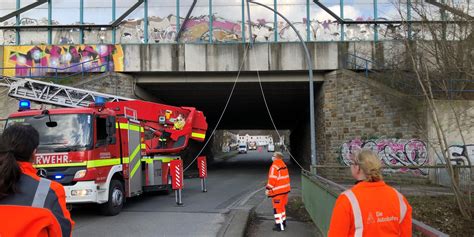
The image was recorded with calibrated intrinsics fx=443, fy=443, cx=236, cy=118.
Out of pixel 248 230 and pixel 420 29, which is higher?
pixel 420 29

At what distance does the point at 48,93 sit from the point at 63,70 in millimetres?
7842

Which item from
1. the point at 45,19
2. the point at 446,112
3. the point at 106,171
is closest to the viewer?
the point at 106,171

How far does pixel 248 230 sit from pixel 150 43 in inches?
648

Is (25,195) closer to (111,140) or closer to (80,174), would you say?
(80,174)

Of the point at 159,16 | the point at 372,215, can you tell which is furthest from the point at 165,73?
the point at 372,215

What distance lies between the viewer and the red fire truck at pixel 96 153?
9906 millimetres

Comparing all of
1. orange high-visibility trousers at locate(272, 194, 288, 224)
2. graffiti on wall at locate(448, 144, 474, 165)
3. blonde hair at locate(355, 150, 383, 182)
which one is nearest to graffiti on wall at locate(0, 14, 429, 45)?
graffiti on wall at locate(448, 144, 474, 165)

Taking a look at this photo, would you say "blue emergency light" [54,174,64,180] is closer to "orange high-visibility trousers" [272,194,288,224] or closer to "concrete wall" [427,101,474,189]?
"orange high-visibility trousers" [272,194,288,224]

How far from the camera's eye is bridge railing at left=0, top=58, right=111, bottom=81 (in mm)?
23281

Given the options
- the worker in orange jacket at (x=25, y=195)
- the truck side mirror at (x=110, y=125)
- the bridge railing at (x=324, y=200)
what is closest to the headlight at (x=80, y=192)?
the truck side mirror at (x=110, y=125)

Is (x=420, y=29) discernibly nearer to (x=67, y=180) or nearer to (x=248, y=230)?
(x=248, y=230)

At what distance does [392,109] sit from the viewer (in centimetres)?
2175

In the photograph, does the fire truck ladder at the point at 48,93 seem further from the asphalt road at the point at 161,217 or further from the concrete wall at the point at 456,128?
the concrete wall at the point at 456,128

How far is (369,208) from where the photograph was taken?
2947 mm
